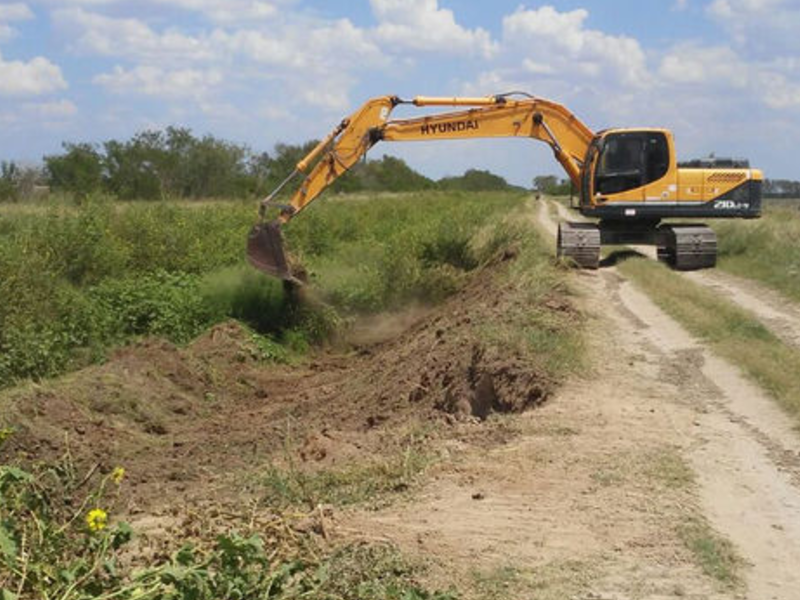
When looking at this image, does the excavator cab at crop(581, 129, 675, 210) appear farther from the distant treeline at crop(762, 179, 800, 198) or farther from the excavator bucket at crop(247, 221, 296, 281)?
the distant treeline at crop(762, 179, 800, 198)

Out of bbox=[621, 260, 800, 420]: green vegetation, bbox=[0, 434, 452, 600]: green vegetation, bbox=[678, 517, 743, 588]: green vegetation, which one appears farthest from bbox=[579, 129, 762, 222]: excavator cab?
bbox=[0, 434, 452, 600]: green vegetation

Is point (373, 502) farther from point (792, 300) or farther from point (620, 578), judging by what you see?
point (792, 300)

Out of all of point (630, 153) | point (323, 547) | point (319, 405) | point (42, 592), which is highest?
point (630, 153)

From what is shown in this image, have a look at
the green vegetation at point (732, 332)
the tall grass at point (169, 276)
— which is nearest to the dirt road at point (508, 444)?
the green vegetation at point (732, 332)

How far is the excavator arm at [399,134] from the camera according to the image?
1834cm

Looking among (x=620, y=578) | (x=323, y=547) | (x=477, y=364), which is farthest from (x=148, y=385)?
(x=620, y=578)

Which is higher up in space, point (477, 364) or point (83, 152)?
point (83, 152)

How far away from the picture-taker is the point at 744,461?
8.28 metres

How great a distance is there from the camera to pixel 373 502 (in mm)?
7488

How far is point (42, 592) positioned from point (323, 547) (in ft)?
6.57

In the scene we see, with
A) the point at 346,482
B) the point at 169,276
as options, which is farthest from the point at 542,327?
the point at 169,276

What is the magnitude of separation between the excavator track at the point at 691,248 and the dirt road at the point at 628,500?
1058cm

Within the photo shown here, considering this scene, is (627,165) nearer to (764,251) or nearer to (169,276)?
(764,251)

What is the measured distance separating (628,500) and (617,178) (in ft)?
48.2
